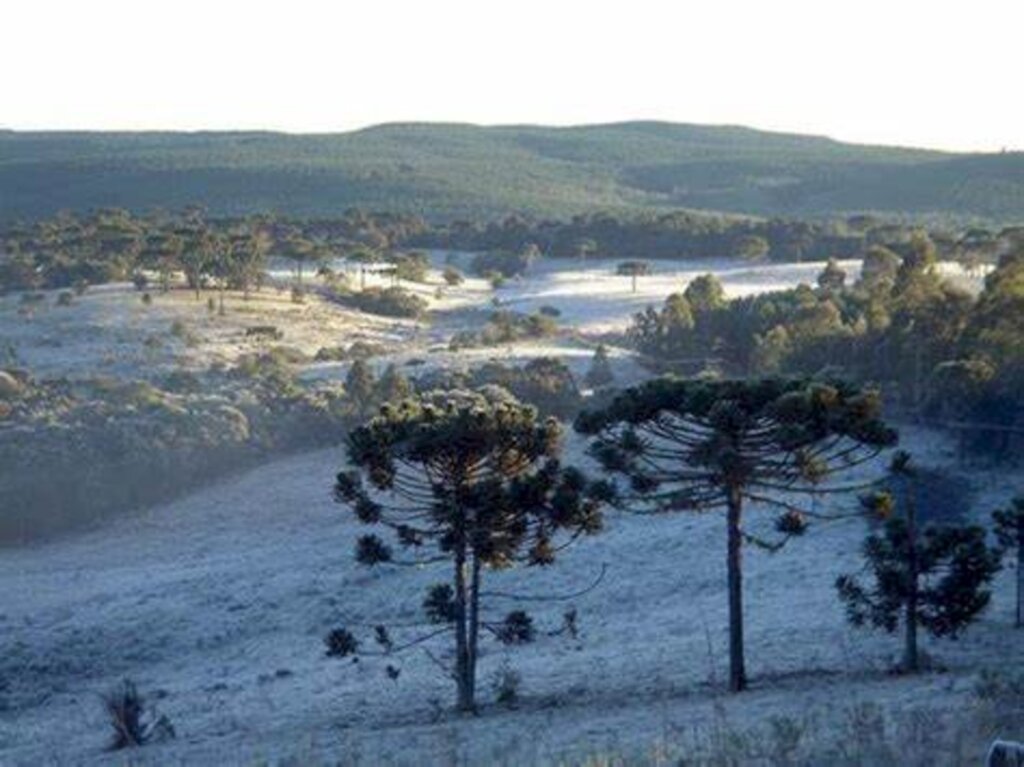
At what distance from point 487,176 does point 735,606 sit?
13110 centimetres

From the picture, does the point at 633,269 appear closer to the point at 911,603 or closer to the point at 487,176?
the point at 911,603

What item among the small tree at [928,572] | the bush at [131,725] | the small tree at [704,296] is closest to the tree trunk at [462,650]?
the bush at [131,725]

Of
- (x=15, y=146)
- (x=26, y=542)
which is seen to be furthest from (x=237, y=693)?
(x=15, y=146)

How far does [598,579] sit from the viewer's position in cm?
2959

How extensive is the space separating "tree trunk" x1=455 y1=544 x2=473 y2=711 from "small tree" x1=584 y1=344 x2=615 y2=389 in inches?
1029

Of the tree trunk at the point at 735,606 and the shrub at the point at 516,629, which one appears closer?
the tree trunk at the point at 735,606

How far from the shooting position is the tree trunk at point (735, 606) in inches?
766

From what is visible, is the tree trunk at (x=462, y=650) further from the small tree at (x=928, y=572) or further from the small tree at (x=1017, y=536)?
the small tree at (x=1017, y=536)

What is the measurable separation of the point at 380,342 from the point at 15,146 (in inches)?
5096

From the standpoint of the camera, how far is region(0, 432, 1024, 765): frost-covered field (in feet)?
57.3

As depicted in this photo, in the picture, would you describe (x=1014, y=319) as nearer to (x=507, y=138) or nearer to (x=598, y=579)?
(x=598, y=579)

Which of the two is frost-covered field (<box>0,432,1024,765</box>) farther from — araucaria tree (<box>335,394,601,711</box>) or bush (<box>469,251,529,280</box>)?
bush (<box>469,251,529,280</box>)

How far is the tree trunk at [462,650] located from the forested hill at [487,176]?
10027 centimetres

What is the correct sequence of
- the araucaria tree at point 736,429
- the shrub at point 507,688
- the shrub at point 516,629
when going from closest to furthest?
the araucaria tree at point 736,429 < the shrub at point 507,688 < the shrub at point 516,629
